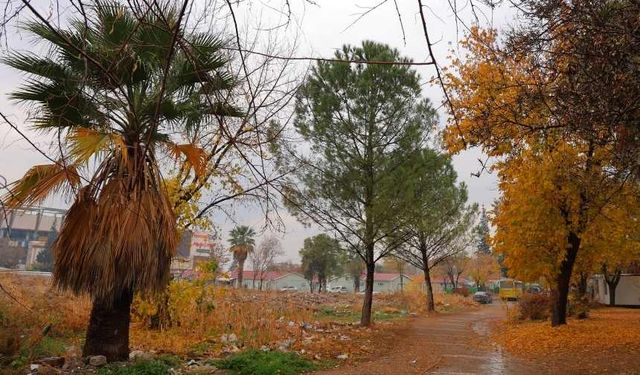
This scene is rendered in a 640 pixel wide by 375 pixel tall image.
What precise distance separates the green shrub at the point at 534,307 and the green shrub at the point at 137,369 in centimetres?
1686

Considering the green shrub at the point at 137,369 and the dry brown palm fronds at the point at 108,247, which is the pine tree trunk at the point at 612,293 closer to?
the green shrub at the point at 137,369

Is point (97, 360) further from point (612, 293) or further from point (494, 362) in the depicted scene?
point (612, 293)

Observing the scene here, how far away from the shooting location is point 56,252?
8156 millimetres

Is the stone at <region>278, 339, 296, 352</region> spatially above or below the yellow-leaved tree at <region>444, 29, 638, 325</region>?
below

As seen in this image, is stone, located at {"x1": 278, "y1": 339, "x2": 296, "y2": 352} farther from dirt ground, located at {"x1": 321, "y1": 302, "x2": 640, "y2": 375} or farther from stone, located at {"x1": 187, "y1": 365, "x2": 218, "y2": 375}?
stone, located at {"x1": 187, "y1": 365, "x2": 218, "y2": 375}

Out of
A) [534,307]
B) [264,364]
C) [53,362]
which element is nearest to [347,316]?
[534,307]

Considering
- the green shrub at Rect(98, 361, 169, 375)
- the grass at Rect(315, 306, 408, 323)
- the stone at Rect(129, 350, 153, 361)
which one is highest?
the grass at Rect(315, 306, 408, 323)

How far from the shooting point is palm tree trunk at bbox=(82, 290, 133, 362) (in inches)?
340

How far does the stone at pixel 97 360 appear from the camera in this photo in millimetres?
8266

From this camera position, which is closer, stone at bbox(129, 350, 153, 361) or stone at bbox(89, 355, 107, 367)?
stone at bbox(89, 355, 107, 367)

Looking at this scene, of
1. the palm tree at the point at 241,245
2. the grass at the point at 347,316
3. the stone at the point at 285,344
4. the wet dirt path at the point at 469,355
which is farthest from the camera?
Answer: the palm tree at the point at 241,245

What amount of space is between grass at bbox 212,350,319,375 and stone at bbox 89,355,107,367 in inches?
71.9

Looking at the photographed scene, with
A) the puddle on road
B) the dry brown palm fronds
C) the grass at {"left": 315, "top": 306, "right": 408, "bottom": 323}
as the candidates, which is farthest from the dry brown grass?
the grass at {"left": 315, "top": 306, "right": 408, "bottom": 323}

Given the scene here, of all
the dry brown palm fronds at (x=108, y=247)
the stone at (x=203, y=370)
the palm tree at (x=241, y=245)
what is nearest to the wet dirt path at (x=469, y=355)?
the stone at (x=203, y=370)
